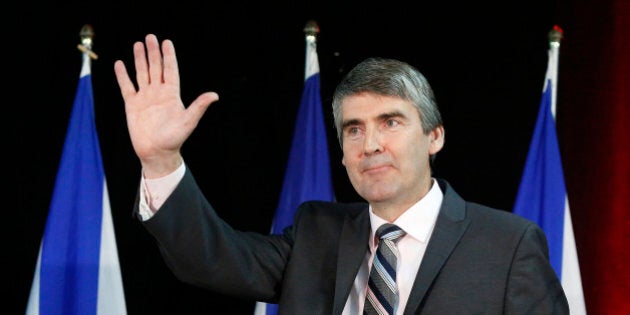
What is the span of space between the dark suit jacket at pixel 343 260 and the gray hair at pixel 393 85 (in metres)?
0.23

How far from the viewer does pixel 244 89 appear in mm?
3330

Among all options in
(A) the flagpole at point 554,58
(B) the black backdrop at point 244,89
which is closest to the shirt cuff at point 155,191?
(B) the black backdrop at point 244,89

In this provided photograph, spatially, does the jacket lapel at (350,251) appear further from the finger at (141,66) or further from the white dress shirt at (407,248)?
the finger at (141,66)

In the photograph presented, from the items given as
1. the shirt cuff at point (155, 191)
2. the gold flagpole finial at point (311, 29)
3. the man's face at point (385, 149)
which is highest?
the gold flagpole finial at point (311, 29)

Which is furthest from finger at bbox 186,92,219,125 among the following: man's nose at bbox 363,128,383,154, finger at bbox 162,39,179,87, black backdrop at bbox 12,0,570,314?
black backdrop at bbox 12,0,570,314

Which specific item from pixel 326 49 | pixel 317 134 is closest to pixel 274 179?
pixel 317 134

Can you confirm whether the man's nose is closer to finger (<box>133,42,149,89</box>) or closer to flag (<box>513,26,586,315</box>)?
finger (<box>133,42,149,89</box>)

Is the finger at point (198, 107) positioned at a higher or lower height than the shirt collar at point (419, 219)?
higher

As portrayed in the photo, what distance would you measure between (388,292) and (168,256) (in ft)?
1.78

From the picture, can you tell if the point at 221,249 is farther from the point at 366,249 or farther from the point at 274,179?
the point at 274,179

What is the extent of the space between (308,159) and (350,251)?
1.15 meters

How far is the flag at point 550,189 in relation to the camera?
9.15 feet

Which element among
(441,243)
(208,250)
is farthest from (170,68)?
(441,243)

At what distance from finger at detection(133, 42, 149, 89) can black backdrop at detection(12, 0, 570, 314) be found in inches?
62.7
